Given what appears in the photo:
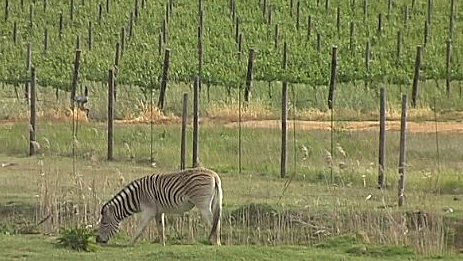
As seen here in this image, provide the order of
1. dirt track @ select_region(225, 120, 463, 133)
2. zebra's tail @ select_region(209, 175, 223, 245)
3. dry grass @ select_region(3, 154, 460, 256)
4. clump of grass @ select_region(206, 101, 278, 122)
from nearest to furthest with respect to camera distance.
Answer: zebra's tail @ select_region(209, 175, 223, 245) → dry grass @ select_region(3, 154, 460, 256) → dirt track @ select_region(225, 120, 463, 133) → clump of grass @ select_region(206, 101, 278, 122)

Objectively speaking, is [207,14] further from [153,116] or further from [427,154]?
[427,154]

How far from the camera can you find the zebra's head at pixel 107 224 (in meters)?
14.2

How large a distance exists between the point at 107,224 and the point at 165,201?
0.79m

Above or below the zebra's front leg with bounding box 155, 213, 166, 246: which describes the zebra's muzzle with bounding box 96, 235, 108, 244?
below

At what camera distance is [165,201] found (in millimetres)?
14422

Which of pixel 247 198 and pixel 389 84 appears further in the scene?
pixel 389 84

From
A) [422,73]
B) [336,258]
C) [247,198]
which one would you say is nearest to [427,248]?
[336,258]

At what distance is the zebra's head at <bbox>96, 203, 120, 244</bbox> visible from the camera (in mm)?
14227

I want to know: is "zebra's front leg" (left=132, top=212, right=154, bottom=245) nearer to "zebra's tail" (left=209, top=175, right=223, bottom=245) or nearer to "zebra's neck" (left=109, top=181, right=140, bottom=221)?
"zebra's neck" (left=109, top=181, right=140, bottom=221)

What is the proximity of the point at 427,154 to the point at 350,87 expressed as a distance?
1420 centimetres

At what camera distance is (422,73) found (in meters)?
38.1

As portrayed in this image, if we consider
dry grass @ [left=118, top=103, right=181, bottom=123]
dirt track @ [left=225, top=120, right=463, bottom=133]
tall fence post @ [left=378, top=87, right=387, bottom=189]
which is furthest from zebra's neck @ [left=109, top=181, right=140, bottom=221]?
dry grass @ [left=118, top=103, right=181, bottom=123]

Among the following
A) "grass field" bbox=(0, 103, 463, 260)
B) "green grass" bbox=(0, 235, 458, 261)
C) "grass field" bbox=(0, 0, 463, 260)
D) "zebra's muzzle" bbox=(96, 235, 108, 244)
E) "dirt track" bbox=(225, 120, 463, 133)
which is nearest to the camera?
"green grass" bbox=(0, 235, 458, 261)

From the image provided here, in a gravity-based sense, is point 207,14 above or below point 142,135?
above
